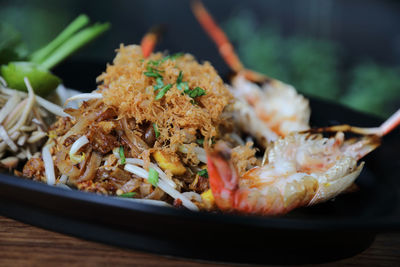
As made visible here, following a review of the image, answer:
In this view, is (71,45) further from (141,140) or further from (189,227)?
(189,227)

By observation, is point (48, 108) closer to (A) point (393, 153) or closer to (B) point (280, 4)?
(A) point (393, 153)

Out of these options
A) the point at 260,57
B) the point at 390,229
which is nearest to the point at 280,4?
the point at 260,57

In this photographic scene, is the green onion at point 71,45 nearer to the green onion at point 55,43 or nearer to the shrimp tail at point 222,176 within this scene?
the green onion at point 55,43

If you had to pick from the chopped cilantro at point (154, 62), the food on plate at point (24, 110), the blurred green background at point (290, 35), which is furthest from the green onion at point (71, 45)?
the blurred green background at point (290, 35)

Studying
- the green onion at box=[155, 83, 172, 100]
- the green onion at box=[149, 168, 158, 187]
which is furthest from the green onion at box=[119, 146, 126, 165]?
the green onion at box=[155, 83, 172, 100]

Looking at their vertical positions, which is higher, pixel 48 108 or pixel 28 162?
pixel 48 108

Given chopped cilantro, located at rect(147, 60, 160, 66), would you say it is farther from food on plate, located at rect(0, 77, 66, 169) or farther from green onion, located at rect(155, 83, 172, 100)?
food on plate, located at rect(0, 77, 66, 169)
